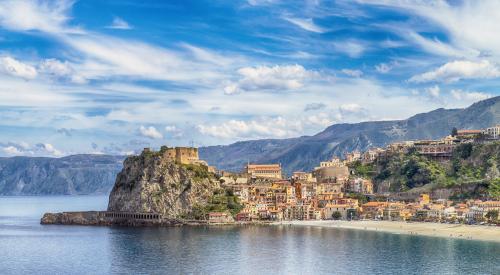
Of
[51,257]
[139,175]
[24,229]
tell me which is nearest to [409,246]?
[51,257]

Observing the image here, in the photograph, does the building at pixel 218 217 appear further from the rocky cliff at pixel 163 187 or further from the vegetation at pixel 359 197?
the vegetation at pixel 359 197

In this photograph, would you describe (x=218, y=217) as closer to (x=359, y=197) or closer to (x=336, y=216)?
(x=336, y=216)

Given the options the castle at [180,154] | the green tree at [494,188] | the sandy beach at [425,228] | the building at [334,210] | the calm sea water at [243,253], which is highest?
the castle at [180,154]

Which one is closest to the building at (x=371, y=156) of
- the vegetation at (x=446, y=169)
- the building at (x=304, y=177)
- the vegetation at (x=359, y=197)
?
the vegetation at (x=446, y=169)

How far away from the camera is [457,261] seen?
71.3 metres

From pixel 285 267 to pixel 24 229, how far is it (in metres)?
67.0

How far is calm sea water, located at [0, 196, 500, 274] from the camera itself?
68.0 metres

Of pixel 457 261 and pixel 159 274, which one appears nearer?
pixel 159 274

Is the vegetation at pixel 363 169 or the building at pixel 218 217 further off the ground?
the vegetation at pixel 363 169

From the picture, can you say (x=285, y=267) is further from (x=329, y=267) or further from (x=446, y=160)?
(x=446, y=160)

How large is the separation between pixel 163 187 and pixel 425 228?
1802 inches

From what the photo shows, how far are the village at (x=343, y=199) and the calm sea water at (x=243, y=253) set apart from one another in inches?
721

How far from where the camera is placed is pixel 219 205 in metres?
122

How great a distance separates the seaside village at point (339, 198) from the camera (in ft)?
379
